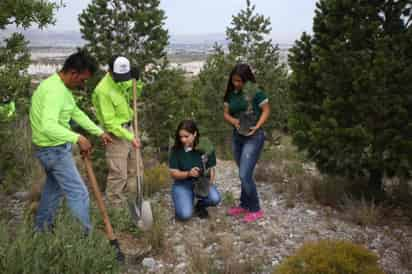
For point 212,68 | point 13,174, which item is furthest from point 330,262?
point 212,68

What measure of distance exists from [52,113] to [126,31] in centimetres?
406

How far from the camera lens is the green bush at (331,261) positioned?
340 cm

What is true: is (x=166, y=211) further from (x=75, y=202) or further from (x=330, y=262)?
(x=330, y=262)

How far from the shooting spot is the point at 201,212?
18.2 ft

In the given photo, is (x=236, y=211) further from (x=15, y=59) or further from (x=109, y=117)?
(x=15, y=59)

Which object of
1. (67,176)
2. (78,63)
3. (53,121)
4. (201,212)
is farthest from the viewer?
(201,212)

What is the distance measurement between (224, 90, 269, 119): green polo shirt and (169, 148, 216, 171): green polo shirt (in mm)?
595

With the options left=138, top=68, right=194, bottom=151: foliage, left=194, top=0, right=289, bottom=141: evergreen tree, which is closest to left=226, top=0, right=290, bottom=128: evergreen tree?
left=194, top=0, right=289, bottom=141: evergreen tree

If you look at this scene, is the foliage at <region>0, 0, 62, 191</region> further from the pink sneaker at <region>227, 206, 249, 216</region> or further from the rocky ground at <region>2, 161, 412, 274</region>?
the pink sneaker at <region>227, 206, 249, 216</region>

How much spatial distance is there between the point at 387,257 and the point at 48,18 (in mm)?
4442

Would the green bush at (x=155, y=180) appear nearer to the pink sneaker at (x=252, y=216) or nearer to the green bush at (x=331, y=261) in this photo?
the pink sneaker at (x=252, y=216)

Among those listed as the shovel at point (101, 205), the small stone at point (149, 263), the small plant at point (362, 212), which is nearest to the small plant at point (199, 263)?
the small stone at point (149, 263)

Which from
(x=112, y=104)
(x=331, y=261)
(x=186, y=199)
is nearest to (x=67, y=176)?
(x=112, y=104)

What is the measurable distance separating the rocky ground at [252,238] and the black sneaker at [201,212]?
65 millimetres
